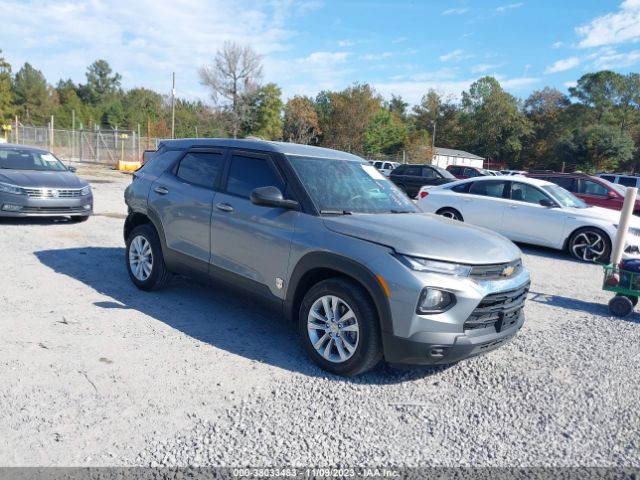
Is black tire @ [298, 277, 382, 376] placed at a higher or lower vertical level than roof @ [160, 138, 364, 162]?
lower

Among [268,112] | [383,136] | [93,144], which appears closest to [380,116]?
[383,136]

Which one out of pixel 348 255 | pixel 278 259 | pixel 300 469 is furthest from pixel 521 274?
pixel 300 469

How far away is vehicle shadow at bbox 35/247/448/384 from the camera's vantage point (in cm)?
416

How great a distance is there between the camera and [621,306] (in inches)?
236

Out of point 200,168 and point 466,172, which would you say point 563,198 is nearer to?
point 200,168

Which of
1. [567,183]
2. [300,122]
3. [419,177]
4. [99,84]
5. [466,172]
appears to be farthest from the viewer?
[99,84]

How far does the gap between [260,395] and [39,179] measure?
824cm

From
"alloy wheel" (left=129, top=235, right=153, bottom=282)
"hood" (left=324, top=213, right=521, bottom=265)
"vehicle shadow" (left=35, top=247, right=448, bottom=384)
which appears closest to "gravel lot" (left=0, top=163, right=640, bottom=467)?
"vehicle shadow" (left=35, top=247, right=448, bottom=384)

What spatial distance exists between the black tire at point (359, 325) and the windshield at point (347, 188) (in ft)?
2.28

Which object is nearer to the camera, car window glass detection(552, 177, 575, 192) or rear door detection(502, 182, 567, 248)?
rear door detection(502, 182, 567, 248)

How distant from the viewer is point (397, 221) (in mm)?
4191

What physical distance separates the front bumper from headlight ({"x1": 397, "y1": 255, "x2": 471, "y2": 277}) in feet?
27.1

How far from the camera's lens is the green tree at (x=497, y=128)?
76562 millimetres

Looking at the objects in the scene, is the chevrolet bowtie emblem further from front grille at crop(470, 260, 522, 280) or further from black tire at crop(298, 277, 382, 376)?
black tire at crop(298, 277, 382, 376)
